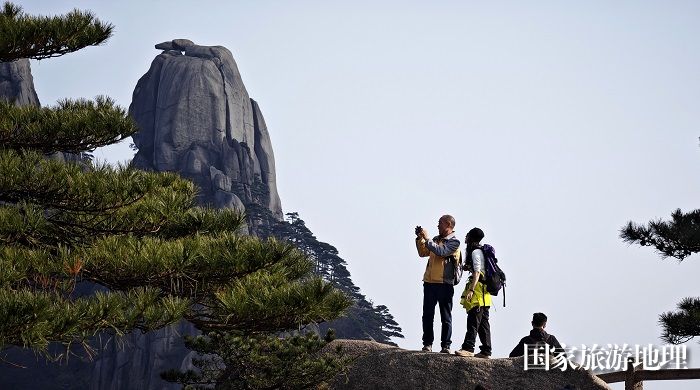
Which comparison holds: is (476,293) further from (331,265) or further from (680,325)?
(331,265)

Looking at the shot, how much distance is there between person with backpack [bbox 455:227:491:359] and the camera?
10680 mm

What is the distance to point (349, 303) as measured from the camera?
33.9 ft

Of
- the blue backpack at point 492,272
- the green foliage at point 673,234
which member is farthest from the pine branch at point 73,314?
the green foliage at point 673,234

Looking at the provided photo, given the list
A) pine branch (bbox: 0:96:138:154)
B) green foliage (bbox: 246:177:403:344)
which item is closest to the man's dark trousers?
pine branch (bbox: 0:96:138:154)

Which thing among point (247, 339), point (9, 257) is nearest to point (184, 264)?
point (9, 257)

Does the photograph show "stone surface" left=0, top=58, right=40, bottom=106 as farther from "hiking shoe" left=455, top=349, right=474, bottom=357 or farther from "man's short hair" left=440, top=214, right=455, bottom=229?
"man's short hair" left=440, top=214, right=455, bottom=229

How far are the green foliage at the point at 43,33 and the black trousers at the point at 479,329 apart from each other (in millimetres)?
5687

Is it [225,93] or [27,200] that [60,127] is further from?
[225,93]

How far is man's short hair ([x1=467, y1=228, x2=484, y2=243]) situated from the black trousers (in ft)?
2.49

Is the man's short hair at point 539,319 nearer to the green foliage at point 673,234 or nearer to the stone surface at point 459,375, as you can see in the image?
the stone surface at point 459,375

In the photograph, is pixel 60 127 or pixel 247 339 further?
pixel 247 339

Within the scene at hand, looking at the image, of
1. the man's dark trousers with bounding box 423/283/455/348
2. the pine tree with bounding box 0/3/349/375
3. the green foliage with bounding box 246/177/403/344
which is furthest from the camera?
the green foliage with bounding box 246/177/403/344

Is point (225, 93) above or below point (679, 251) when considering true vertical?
above

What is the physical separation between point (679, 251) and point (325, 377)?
5725mm
